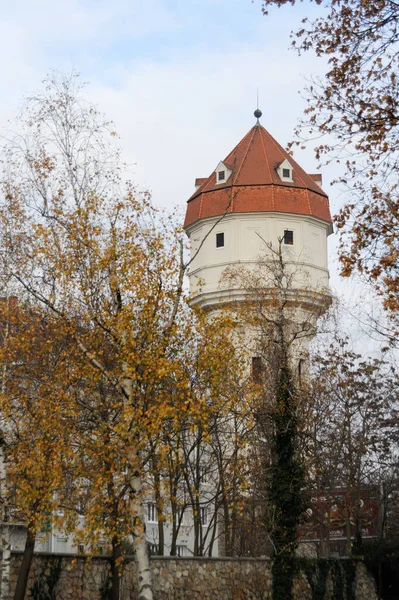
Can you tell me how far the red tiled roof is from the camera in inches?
1774

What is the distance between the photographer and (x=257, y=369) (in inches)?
1355

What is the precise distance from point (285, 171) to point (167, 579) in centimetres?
2956

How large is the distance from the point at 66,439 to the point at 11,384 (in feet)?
7.28

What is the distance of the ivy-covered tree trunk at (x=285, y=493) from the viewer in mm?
24062

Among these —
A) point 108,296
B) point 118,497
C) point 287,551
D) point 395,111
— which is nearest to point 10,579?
point 118,497

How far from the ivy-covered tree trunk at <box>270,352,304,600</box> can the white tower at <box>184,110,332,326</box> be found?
670 inches

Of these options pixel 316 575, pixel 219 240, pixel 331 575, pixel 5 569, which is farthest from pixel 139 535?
pixel 219 240

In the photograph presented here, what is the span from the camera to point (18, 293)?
21.8 metres

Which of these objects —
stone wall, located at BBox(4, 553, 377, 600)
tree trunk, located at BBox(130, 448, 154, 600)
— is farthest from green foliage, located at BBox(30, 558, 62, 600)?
tree trunk, located at BBox(130, 448, 154, 600)

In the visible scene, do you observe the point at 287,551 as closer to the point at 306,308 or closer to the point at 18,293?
the point at 18,293

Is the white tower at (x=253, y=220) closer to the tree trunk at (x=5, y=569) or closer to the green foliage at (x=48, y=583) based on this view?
the green foliage at (x=48, y=583)

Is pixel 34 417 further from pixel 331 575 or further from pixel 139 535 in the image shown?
pixel 331 575

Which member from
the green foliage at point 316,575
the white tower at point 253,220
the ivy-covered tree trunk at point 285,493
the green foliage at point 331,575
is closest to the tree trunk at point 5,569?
the ivy-covered tree trunk at point 285,493

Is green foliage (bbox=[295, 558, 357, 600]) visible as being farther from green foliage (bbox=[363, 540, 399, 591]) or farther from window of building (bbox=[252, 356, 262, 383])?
window of building (bbox=[252, 356, 262, 383])
